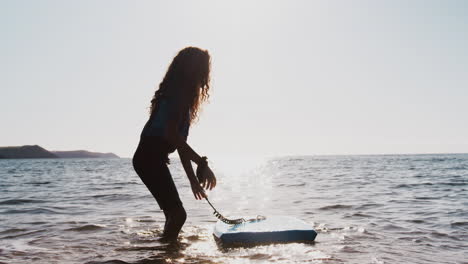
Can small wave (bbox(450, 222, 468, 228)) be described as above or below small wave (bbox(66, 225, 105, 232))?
above

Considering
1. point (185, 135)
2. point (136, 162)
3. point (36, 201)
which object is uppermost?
point (185, 135)

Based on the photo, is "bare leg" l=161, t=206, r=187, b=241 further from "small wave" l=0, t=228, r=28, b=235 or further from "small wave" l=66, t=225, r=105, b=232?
"small wave" l=0, t=228, r=28, b=235

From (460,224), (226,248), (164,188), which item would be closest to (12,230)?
(164,188)

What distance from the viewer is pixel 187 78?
440 centimetres

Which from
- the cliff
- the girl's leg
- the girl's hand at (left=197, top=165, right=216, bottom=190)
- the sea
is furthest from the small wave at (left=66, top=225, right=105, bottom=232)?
the cliff

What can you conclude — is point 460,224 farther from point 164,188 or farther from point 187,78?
point 187,78

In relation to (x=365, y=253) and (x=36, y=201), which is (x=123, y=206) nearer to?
(x=36, y=201)

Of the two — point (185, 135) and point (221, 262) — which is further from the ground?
point (185, 135)

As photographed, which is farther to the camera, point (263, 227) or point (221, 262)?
point (263, 227)

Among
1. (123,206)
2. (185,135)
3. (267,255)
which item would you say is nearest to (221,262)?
(267,255)

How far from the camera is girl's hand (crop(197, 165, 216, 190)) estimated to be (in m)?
4.31

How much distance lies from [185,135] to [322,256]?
2.12 meters

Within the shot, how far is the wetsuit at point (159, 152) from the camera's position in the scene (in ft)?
14.5

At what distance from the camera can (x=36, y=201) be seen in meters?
12.0
